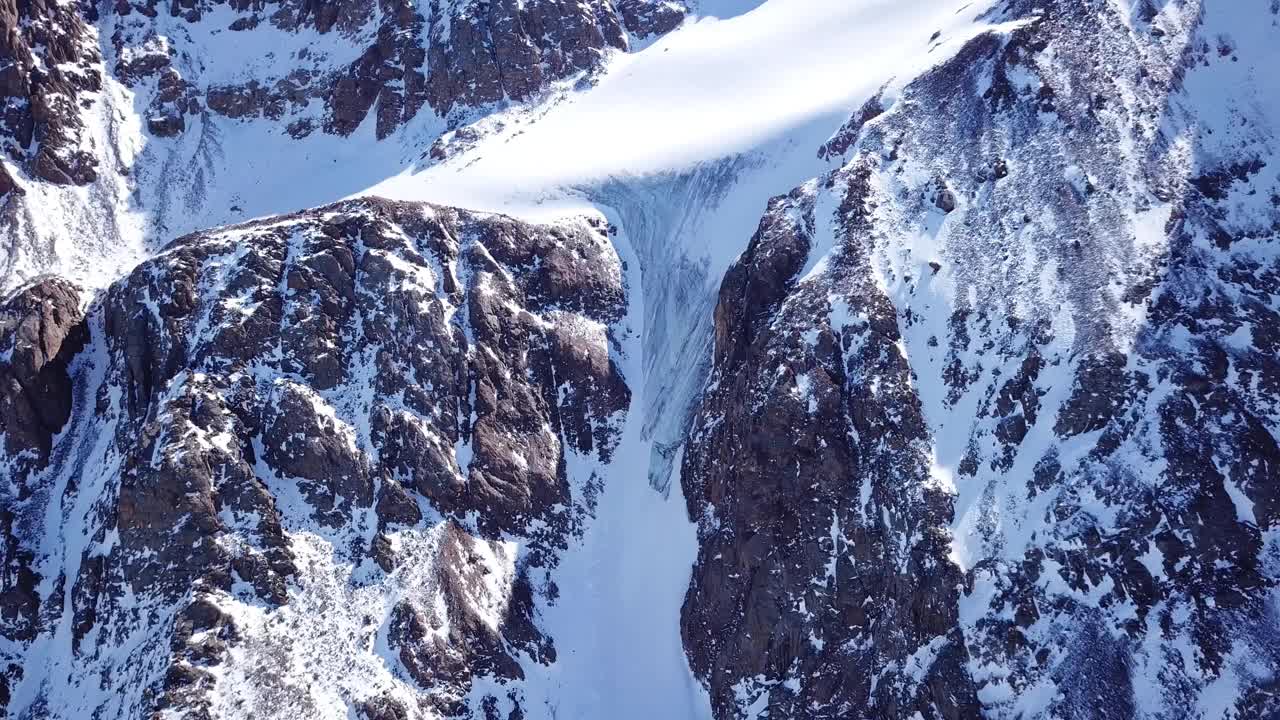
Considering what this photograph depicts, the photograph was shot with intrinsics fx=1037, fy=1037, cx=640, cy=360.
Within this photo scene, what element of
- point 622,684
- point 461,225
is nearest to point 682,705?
point 622,684

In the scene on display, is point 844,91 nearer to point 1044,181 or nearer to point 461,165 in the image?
point 1044,181

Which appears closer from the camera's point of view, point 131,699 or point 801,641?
point 131,699

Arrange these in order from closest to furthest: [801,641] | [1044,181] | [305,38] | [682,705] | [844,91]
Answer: [801,641], [682,705], [1044,181], [844,91], [305,38]

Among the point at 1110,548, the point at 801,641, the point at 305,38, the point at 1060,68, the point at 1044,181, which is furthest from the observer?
the point at 305,38

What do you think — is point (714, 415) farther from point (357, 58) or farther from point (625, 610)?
point (357, 58)

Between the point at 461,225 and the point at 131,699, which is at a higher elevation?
the point at 461,225

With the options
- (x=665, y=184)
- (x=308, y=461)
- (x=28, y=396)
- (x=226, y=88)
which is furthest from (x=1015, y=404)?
(x=226, y=88)
